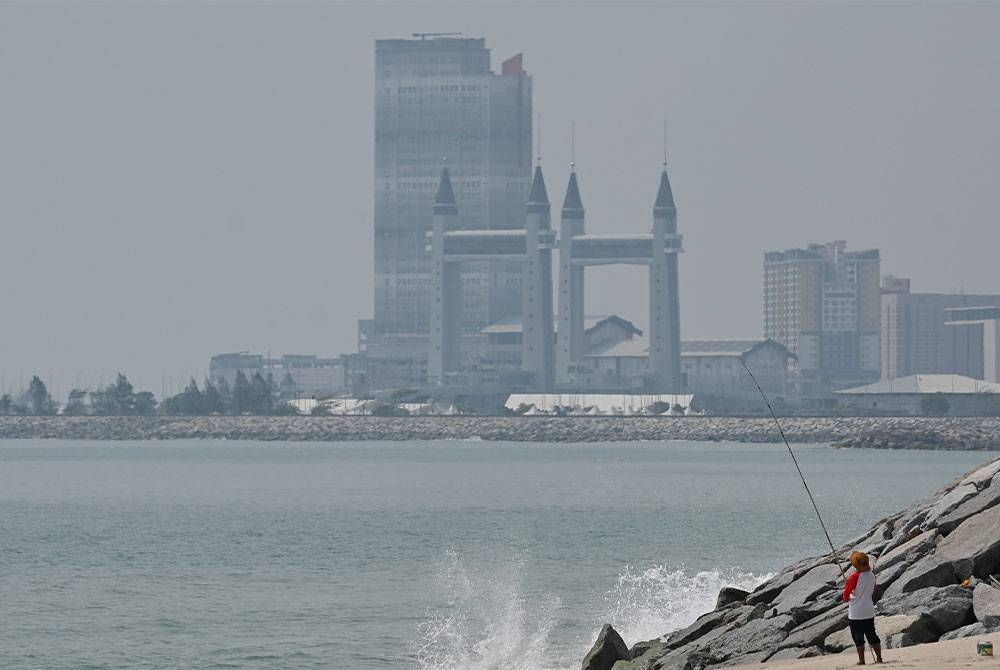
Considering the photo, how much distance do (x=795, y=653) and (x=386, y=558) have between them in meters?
30.5

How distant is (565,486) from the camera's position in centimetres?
10231

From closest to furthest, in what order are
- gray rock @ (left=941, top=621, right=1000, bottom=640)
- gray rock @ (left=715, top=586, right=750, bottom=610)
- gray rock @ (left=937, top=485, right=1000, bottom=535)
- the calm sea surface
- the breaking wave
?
1. gray rock @ (left=941, top=621, right=1000, bottom=640)
2. gray rock @ (left=937, top=485, right=1000, bottom=535)
3. gray rock @ (left=715, top=586, right=750, bottom=610)
4. the breaking wave
5. the calm sea surface

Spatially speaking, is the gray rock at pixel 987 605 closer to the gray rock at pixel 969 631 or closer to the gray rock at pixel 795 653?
the gray rock at pixel 969 631

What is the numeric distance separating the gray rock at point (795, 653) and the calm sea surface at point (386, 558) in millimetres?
8274

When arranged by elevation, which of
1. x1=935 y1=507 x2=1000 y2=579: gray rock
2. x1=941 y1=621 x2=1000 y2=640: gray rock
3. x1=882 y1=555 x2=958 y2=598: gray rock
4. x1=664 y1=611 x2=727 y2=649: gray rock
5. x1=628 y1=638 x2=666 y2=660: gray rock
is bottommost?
x1=628 y1=638 x2=666 y2=660: gray rock

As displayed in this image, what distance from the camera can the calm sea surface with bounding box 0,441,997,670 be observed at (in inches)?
1391

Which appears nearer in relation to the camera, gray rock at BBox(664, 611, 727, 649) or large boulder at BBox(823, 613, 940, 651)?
large boulder at BBox(823, 613, 940, 651)

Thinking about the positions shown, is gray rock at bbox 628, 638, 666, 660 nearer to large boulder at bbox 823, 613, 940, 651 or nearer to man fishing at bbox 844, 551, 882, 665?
large boulder at bbox 823, 613, 940, 651

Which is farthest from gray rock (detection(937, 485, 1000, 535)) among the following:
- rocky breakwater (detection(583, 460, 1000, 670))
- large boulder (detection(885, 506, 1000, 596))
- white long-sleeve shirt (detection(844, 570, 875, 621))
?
white long-sleeve shirt (detection(844, 570, 875, 621))

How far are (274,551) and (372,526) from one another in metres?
12.2

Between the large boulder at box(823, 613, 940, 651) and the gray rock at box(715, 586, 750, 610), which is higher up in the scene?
the large boulder at box(823, 613, 940, 651)

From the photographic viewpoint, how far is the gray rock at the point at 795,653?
2356cm

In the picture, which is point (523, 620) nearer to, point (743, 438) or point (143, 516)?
point (143, 516)

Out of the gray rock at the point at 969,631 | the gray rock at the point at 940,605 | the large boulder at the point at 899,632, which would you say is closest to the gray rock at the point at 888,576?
the gray rock at the point at 940,605
